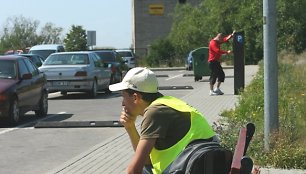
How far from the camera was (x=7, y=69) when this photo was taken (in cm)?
1469

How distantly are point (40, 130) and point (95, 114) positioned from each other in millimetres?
3396

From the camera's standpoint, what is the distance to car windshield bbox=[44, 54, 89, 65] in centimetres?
2213

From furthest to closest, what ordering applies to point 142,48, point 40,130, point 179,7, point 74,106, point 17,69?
point 142,48 < point 179,7 < point 74,106 < point 17,69 < point 40,130

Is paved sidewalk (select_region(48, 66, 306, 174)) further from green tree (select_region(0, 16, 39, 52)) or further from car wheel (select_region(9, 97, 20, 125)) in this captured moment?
green tree (select_region(0, 16, 39, 52))

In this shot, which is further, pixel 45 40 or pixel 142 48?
pixel 45 40

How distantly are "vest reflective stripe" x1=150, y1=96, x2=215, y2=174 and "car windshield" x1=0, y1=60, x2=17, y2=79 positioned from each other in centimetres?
1071

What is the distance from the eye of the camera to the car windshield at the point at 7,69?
14.5m

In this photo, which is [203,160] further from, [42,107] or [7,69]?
[42,107]

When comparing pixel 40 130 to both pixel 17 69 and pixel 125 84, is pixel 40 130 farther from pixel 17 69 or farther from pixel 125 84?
pixel 125 84

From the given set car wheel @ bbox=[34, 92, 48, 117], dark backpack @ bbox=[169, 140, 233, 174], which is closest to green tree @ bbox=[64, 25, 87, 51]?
car wheel @ bbox=[34, 92, 48, 117]

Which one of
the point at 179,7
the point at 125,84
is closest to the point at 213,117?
the point at 125,84

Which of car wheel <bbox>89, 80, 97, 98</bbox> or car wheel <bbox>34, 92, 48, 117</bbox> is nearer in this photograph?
car wheel <bbox>34, 92, 48, 117</bbox>

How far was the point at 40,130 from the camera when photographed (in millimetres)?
13242

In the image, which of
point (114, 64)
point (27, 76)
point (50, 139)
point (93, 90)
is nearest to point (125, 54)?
point (114, 64)
